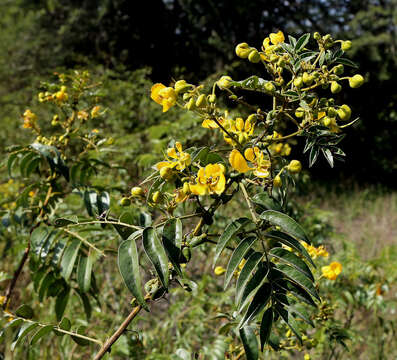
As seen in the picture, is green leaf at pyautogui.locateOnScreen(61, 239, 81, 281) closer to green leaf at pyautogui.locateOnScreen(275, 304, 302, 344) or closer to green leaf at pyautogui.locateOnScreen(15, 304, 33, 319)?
green leaf at pyautogui.locateOnScreen(15, 304, 33, 319)

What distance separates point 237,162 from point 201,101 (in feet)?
0.36

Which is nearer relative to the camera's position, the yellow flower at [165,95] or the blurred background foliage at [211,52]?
the yellow flower at [165,95]

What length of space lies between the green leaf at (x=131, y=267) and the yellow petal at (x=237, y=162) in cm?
20

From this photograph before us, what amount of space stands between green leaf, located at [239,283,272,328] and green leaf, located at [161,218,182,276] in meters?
0.11

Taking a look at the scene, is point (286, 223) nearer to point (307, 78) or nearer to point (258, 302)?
point (258, 302)

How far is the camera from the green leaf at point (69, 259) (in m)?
0.88

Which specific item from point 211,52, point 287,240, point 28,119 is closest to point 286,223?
point 287,240

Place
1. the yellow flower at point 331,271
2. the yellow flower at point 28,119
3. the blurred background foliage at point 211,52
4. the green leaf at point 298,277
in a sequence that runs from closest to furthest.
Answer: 1. the green leaf at point 298,277
2. the yellow flower at point 331,271
3. the yellow flower at point 28,119
4. the blurred background foliage at point 211,52

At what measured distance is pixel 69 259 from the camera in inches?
34.9

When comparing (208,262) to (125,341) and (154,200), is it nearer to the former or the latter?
(125,341)

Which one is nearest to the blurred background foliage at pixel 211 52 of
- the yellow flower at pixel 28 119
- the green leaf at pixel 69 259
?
the yellow flower at pixel 28 119

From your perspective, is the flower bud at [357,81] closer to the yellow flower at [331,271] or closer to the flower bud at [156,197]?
the flower bud at [156,197]

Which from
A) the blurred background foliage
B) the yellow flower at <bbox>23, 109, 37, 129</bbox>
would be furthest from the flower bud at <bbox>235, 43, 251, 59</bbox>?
the blurred background foliage

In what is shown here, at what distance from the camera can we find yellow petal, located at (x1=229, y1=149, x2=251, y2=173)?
568mm
